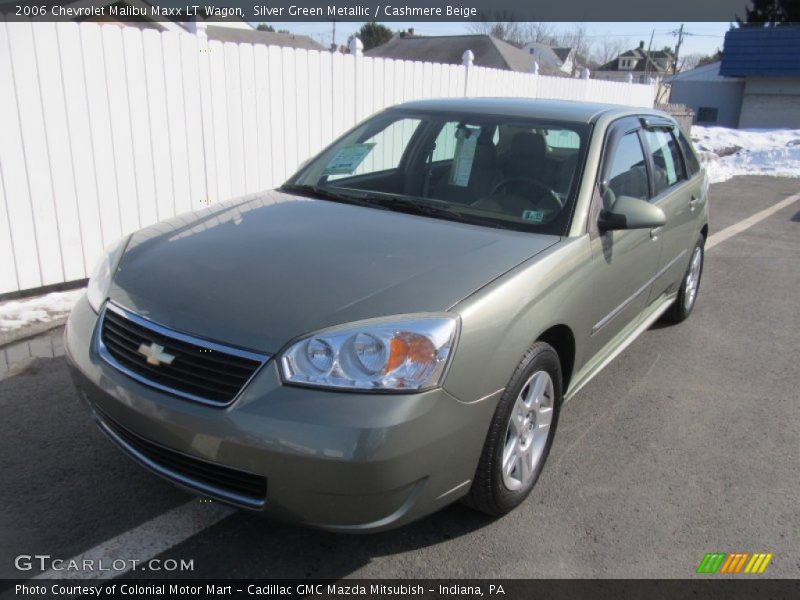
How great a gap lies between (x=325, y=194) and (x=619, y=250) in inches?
62.2

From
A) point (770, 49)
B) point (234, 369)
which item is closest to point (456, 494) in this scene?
point (234, 369)

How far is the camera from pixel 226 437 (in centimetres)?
212

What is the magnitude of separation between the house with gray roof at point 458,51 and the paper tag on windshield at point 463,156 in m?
38.8

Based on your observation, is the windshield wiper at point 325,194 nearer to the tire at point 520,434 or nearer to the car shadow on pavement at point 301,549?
the tire at point 520,434

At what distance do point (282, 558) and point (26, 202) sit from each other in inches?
159

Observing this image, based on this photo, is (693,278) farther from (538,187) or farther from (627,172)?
(538,187)

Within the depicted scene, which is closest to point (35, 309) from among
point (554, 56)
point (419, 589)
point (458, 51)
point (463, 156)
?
point (463, 156)

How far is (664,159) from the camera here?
445 cm

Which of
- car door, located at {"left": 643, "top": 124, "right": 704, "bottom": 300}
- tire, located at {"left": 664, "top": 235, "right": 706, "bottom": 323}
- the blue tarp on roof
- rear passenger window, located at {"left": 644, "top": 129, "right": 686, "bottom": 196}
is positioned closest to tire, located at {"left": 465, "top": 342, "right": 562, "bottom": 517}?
car door, located at {"left": 643, "top": 124, "right": 704, "bottom": 300}

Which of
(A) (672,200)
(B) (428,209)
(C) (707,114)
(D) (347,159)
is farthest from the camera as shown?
(C) (707,114)

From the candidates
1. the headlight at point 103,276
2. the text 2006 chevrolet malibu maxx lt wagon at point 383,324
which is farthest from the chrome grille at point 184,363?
the headlight at point 103,276

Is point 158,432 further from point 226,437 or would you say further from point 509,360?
point 509,360

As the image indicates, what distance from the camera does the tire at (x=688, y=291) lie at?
511cm

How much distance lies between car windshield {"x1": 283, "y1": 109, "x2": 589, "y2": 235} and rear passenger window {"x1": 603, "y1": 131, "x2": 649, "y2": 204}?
0.71 feet
